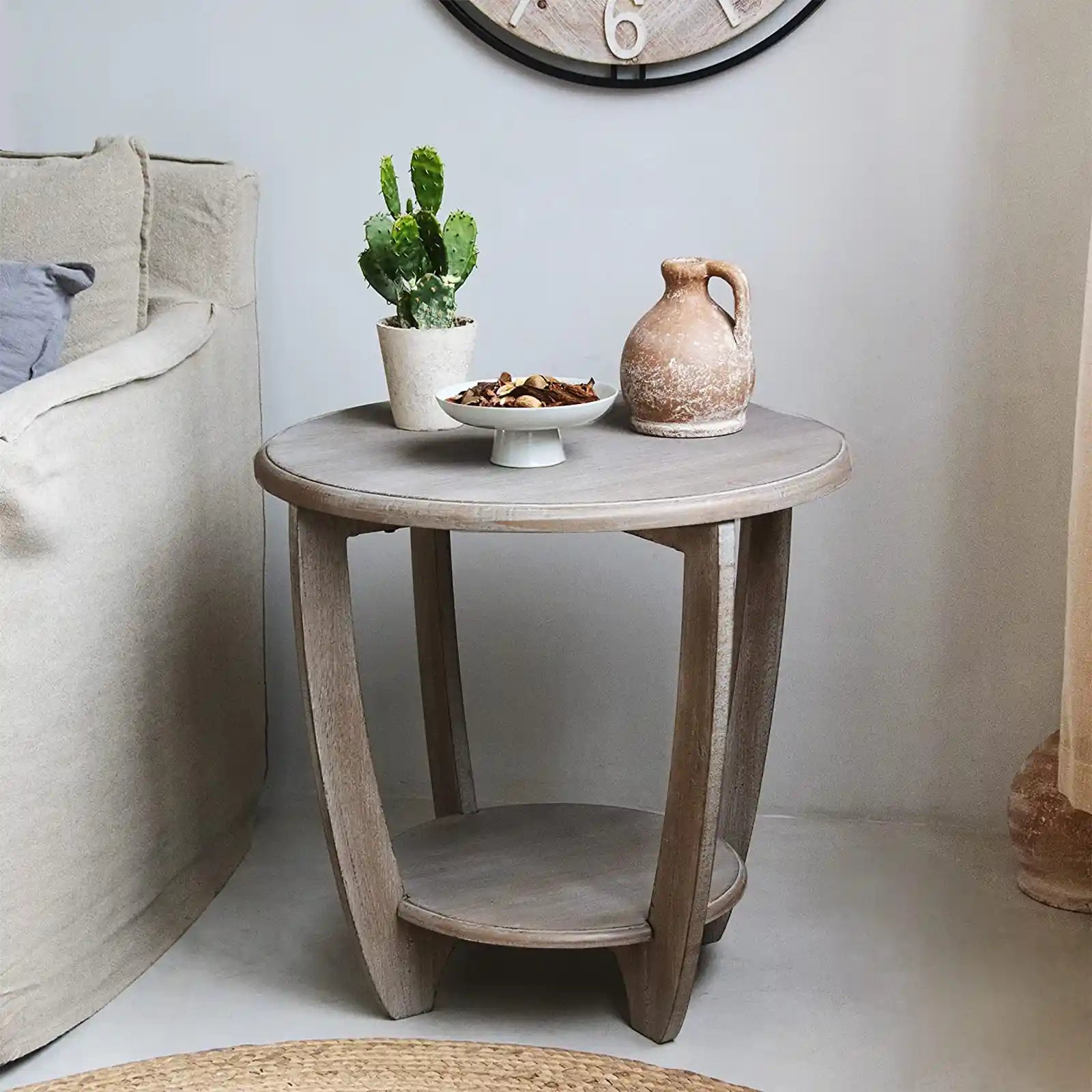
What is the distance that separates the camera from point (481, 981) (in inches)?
59.8

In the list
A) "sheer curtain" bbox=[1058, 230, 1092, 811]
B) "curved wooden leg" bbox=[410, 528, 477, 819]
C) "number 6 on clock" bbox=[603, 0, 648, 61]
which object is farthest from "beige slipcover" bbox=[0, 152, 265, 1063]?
"sheer curtain" bbox=[1058, 230, 1092, 811]

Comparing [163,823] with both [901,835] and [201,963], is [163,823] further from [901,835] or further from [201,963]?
[901,835]

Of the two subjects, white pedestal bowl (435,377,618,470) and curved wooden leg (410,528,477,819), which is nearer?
white pedestal bowl (435,377,618,470)

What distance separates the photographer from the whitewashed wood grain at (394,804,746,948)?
1.36 meters

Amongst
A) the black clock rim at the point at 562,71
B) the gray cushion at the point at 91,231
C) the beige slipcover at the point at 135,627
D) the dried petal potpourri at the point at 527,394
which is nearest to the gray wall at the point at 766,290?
the black clock rim at the point at 562,71

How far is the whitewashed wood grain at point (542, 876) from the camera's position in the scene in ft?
4.47

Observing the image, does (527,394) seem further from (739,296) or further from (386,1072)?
(386,1072)

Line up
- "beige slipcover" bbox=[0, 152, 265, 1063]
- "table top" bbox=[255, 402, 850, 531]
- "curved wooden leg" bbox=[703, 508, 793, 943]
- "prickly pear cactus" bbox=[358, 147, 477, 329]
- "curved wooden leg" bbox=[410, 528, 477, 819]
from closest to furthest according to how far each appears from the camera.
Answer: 1. "table top" bbox=[255, 402, 850, 531]
2. "beige slipcover" bbox=[0, 152, 265, 1063]
3. "prickly pear cactus" bbox=[358, 147, 477, 329]
4. "curved wooden leg" bbox=[703, 508, 793, 943]
5. "curved wooden leg" bbox=[410, 528, 477, 819]

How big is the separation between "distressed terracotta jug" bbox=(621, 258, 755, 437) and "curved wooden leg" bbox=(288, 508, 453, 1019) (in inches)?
13.1

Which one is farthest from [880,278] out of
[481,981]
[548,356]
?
[481,981]

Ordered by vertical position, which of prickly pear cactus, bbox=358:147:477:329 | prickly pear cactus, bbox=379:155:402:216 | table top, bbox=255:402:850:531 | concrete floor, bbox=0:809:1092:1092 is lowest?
concrete floor, bbox=0:809:1092:1092

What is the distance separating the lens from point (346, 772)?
1.37 m

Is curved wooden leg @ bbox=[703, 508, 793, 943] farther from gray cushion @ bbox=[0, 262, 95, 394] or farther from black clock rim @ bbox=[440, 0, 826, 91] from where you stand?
gray cushion @ bbox=[0, 262, 95, 394]

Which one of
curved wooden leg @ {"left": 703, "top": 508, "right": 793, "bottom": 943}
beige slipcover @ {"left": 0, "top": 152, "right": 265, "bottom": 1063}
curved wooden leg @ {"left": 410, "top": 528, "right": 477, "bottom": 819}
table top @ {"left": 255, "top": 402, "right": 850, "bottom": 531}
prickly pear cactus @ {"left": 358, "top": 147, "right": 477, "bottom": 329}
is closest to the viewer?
table top @ {"left": 255, "top": 402, "right": 850, "bottom": 531}
